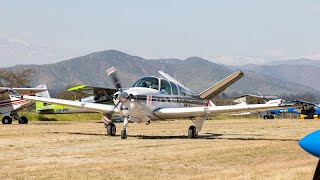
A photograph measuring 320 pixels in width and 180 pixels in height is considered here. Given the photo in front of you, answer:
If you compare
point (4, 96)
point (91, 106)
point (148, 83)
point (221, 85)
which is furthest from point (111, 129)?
point (4, 96)

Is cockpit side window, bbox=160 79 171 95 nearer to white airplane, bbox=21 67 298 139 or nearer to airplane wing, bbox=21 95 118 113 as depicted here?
white airplane, bbox=21 67 298 139

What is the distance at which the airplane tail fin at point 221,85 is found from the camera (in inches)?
934

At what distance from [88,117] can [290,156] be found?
139 feet

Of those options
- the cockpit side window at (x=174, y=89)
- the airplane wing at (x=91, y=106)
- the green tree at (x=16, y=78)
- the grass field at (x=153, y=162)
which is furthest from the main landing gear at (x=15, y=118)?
the green tree at (x=16, y=78)

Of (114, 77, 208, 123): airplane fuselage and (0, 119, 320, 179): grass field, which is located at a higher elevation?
(114, 77, 208, 123): airplane fuselage

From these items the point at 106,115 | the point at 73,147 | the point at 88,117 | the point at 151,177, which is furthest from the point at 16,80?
the point at 151,177

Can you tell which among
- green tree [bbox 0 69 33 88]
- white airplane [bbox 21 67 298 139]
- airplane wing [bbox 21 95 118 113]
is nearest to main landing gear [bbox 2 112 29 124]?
airplane wing [bbox 21 95 118 113]

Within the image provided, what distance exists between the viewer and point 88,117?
2183 inches

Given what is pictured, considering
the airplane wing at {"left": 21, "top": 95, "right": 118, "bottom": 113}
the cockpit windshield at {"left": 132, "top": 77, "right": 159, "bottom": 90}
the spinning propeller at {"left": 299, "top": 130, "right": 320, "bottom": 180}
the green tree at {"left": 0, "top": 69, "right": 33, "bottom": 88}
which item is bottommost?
the spinning propeller at {"left": 299, "top": 130, "right": 320, "bottom": 180}

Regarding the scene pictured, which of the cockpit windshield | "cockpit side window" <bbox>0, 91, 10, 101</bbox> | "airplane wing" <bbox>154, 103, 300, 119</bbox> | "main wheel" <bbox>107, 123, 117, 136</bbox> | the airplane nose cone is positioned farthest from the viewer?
"cockpit side window" <bbox>0, 91, 10, 101</bbox>

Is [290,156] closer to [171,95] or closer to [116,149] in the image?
[116,149]

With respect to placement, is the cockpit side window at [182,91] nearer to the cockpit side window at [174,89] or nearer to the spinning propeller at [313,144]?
the cockpit side window at [174,89]

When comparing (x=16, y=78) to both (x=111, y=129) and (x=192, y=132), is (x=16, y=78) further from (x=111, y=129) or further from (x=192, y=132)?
(x=192, y=132)

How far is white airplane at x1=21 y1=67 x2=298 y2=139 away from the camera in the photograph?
2191 cm
